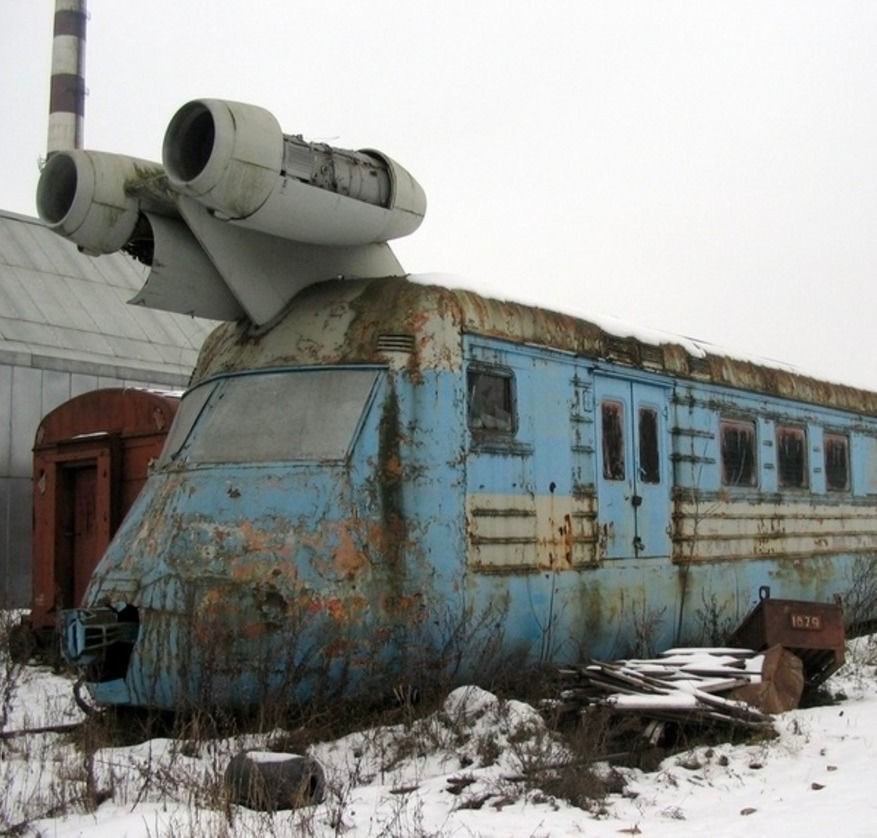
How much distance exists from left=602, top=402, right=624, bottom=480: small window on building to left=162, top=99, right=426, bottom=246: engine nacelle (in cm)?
212

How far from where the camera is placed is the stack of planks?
6.50 metres

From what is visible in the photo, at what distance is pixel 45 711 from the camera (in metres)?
7.60

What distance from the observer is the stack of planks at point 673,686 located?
6500 mm

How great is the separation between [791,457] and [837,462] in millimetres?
1155

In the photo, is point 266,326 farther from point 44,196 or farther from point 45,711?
point 45,711

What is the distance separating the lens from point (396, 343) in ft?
22.9

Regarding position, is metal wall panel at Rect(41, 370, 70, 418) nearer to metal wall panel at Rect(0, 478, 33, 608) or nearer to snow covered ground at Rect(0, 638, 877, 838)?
metal wall panel at Rect(0, 478, 33, 608)

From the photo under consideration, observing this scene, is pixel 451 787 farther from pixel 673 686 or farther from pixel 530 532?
pixel 530 532

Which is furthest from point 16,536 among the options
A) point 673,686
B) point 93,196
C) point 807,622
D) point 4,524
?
point 673,686

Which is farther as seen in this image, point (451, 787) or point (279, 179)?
point (279, 179)

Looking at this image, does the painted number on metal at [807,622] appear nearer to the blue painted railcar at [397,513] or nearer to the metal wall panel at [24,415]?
the blue painted railcar at [397,513]

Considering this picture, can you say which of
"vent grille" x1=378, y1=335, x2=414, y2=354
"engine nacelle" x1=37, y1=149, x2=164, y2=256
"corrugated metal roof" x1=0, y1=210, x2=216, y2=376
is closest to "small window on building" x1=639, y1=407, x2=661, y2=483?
"vent grille" x1=378, y1=335, x2=414, y2=354

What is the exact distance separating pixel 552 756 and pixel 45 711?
3.67m

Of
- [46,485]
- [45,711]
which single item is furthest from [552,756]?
[46,485]
